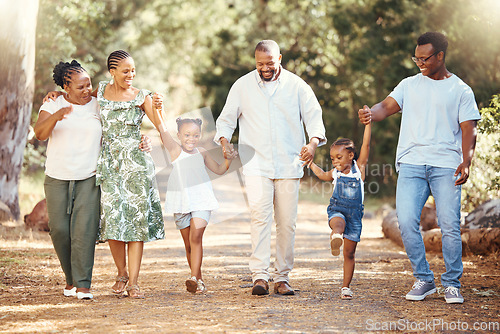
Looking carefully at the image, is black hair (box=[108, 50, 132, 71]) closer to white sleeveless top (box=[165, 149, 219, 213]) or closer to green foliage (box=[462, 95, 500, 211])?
white sleeveless top (box=[165, 149, 219, 213])

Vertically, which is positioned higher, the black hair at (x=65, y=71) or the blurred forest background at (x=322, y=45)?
the blurred forest background at (x=322, y=45)

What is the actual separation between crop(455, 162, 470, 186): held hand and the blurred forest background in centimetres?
293

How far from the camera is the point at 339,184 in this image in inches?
251

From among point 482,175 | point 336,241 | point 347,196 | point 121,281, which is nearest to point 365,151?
point 347,196

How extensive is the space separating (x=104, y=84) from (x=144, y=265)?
2.91 metres

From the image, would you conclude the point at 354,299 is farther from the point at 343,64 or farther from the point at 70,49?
the point at 343,64

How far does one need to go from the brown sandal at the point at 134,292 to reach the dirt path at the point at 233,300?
0.07m

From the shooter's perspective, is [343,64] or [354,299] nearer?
[354,299]

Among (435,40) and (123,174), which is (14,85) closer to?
(123,174)

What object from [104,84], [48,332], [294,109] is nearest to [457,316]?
[294,109]

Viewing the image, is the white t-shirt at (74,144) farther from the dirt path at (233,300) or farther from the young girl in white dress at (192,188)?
the dirt path at (233,300)

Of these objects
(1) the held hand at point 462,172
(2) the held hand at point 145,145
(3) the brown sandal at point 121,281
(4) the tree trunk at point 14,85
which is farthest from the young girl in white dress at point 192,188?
(4) the tree trunk at point 14,85

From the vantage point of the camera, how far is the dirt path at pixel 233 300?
5.11 m

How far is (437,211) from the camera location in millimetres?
6289
